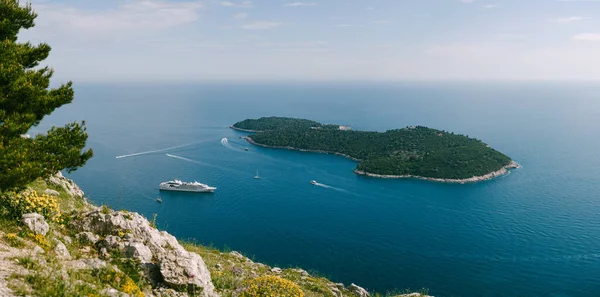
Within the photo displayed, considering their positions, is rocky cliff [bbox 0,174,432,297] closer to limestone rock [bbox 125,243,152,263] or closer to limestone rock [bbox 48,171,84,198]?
limestone rock [bbox 125,243,152,263]

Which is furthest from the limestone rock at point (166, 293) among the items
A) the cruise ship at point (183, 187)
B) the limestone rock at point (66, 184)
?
the cruise ship at point (183, 187)

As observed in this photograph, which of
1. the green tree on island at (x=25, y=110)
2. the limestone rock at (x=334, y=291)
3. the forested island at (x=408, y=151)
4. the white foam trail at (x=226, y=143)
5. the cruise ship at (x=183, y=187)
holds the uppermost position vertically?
the green tree on island at (x=25, y=110)

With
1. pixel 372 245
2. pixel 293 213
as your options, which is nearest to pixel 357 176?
pixel 293 213

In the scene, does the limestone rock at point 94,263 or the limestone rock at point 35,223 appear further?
the limestone rock at point 35,223

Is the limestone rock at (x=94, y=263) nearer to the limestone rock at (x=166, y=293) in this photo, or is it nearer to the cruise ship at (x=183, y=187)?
the limestone rock at (x=166, y=293)

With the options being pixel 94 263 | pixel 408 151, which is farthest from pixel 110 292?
pixel 408 151
